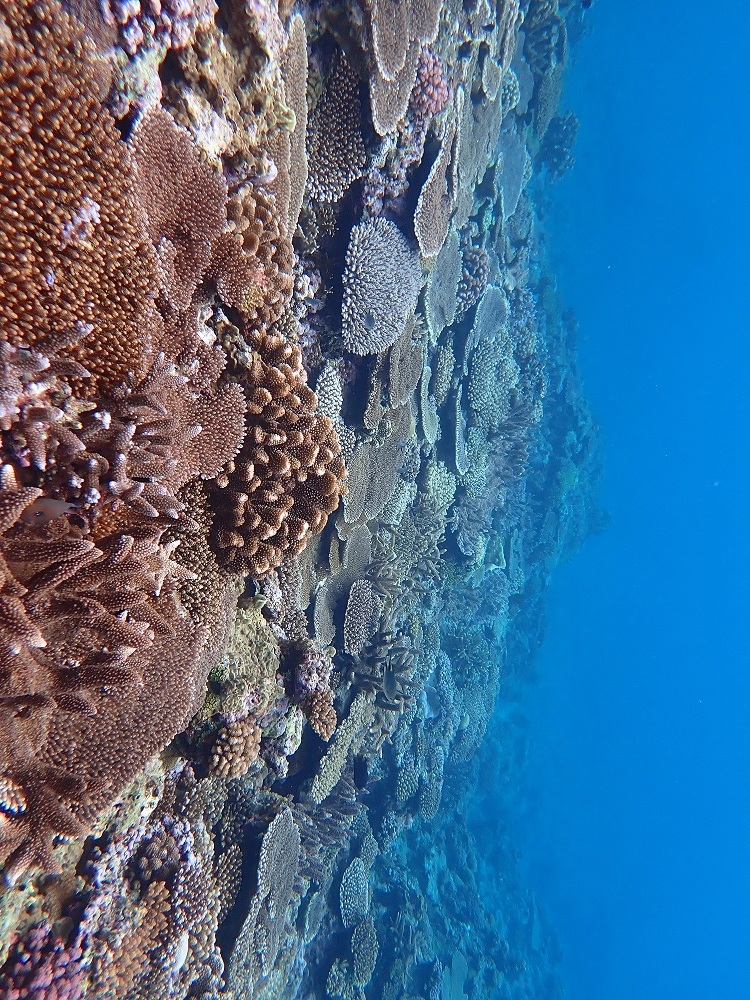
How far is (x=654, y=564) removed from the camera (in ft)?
208

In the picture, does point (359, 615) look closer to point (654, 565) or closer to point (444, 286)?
point (444, 286)

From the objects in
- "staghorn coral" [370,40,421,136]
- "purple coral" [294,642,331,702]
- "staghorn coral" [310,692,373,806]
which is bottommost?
"staghorn coral" [310,692,373,806]

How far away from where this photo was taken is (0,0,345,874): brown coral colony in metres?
1.98

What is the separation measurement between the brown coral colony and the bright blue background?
90.9ft

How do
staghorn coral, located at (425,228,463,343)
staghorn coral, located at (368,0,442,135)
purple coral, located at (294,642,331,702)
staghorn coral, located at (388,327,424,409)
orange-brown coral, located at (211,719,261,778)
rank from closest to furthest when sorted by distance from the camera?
orange-brown coral, located at (211,719,261,778)
staghorn coral, located at (368,0,442,135)
purple coral, located at (294,642,331,702)
staghorn coral, located at (388,327,424,409)
staghorn coral, located at (425,228,463,343)

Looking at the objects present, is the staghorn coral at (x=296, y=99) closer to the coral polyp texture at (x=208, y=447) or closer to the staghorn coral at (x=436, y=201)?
the coral polyp texture at (x=208, y=447)

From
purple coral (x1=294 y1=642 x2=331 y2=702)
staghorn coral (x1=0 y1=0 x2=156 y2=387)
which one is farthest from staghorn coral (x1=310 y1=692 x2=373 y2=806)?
staghorn coral (x1=0 y1=0 x2=156 y2=387)

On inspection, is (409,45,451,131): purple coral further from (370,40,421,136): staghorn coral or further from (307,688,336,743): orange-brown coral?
(307,688,336,743): orange-brown coral

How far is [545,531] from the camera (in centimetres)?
1858

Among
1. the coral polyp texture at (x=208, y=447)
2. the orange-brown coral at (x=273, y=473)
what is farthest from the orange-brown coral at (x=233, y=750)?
the orange-brown coral at (x=273, y=473)

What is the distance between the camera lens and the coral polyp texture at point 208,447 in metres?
2.10

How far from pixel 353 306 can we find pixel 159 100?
3.02 metres

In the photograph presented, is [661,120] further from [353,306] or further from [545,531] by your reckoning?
[353,306]

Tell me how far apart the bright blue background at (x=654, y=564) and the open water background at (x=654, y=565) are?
0.21 metres
